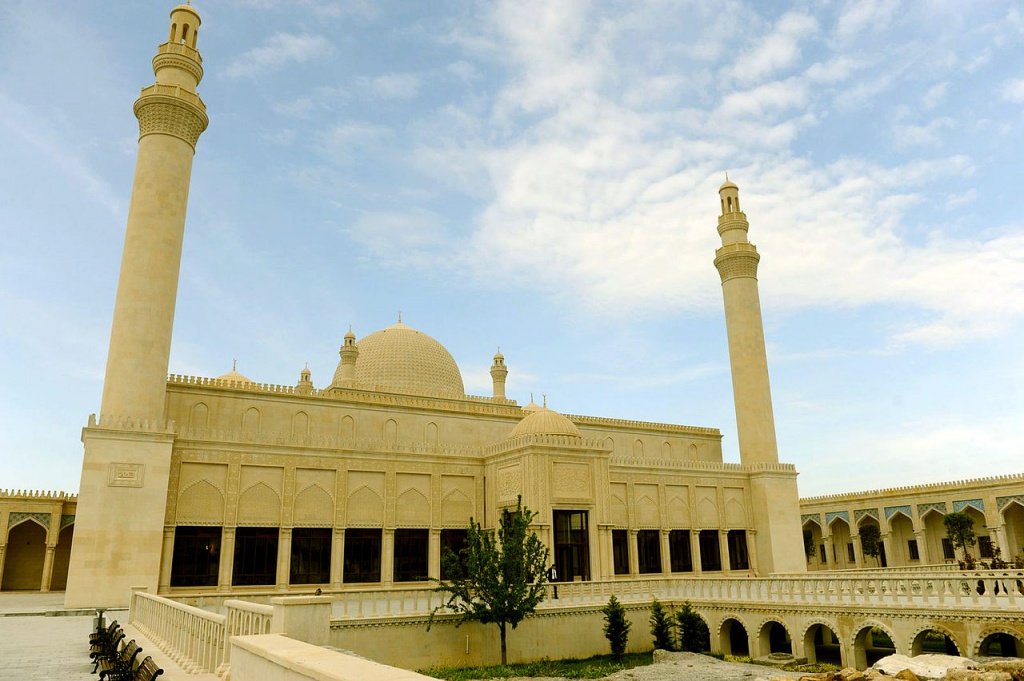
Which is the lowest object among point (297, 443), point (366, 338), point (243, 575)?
point (243, 575)

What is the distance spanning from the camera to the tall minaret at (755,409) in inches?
1304

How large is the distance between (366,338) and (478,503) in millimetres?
14700

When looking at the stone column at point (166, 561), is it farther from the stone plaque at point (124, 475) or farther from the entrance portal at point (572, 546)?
the entrance portal at point (572, 546)

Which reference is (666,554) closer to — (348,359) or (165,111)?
(348,359)

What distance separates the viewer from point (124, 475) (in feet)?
70.8

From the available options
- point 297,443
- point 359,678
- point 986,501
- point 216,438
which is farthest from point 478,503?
point 986,501

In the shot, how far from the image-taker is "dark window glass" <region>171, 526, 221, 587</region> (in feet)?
74.8

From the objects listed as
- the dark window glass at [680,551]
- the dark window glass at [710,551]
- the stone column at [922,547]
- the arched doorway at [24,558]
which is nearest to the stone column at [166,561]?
the arched doorway at [24,558]

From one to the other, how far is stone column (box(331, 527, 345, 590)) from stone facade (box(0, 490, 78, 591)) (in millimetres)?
13876

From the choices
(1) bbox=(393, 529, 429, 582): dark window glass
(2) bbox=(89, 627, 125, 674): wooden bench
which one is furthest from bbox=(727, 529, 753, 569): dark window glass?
(2) bbox=(89, 627, 125, 674): wooden bench

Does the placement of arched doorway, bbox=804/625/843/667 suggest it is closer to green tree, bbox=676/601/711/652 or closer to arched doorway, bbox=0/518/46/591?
green tree, bbox=676/601/711/652

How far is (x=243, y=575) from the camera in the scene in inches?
938

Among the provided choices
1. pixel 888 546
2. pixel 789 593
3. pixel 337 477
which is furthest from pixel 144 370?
pixel 888 546

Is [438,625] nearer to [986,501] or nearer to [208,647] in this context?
[208,647]
